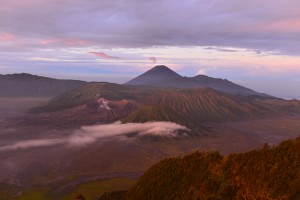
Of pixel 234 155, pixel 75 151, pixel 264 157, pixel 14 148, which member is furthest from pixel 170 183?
pixel 14 148

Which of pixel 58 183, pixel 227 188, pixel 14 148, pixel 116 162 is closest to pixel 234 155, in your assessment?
pixel 227 188

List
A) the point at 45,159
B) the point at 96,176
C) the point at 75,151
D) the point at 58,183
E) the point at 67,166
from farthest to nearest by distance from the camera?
the point at 75,151 → the point at 45,159 → the point at 67,166 → the point at 96,176 → the point at 58,183

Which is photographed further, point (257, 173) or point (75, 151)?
point (75, 151)

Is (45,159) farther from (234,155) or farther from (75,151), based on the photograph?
(234,155)

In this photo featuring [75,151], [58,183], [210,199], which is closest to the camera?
[210,199]

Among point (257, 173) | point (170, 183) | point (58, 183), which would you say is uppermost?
point (257, 173)

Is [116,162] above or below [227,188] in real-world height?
below
